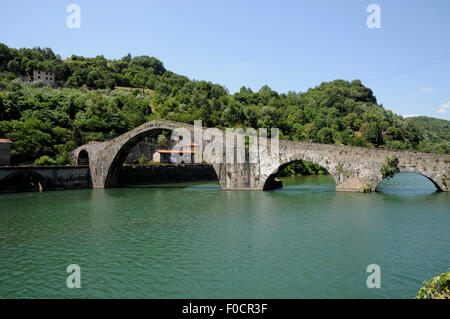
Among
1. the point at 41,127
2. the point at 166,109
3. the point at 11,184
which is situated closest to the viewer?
the point at 11,184

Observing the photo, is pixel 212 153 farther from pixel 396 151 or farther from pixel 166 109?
pixel 166 109

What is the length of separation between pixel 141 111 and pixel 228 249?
6990 cm

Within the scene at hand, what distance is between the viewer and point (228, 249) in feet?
46.5

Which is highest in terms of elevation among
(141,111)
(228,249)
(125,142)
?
(141,111)

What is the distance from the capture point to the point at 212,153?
33.5 meters

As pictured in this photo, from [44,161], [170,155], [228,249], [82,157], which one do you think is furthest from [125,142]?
[228,249]

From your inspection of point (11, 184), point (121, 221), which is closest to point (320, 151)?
point (121, 221)

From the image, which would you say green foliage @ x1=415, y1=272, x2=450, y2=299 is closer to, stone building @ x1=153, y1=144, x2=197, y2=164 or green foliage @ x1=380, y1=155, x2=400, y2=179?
green foliage @ x1=380, y1=155, x2=400, y2=179

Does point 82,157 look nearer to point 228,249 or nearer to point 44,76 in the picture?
point 228,249

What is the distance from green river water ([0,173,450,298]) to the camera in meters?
10.4

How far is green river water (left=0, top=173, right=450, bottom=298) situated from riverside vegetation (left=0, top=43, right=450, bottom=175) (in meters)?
29.9

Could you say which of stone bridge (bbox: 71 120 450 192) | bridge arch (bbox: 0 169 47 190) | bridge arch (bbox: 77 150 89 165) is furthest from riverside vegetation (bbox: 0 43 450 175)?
stone bridge (bbox: 71 120 450 192)

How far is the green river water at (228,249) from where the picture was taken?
34.2ft
